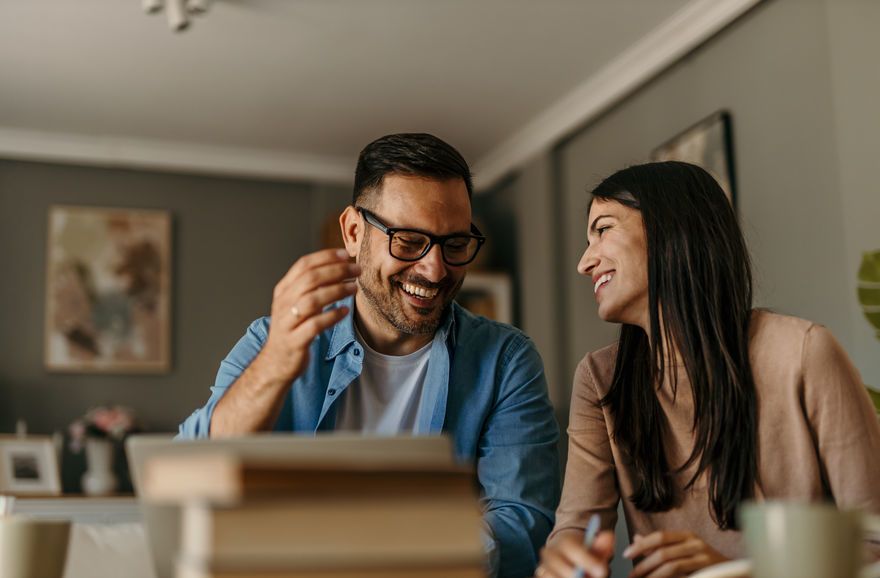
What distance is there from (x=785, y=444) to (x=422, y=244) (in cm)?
68

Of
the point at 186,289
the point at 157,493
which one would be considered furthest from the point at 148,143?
the point at 157,493

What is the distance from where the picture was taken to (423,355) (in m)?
1.75

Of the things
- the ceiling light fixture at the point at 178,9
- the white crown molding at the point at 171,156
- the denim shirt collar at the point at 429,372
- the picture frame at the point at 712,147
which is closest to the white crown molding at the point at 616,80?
the picture frame at the point at 712,147

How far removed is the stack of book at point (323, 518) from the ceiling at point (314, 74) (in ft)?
9.69

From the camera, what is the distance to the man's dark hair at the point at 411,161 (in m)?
1.69

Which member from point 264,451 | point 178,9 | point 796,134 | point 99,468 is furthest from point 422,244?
point 99,468

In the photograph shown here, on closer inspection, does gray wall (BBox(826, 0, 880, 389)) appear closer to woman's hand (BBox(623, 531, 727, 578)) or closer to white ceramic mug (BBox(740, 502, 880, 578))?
woman's hand (BBox(623, 531, 727, 578))

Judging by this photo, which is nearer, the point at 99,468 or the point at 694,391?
the point at 694,391

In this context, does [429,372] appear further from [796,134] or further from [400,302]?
[796,134]

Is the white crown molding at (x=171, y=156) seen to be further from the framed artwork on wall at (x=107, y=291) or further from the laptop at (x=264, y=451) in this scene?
the laptop at (x=264, y=451)

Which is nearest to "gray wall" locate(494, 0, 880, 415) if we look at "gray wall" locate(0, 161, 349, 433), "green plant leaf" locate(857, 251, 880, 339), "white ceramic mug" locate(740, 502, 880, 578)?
"green plant leaf" locate(857, 251, 880, 339)

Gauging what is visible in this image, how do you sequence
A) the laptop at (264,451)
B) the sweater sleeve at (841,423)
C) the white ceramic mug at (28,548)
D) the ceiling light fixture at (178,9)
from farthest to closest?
the ceiling light fixture at (178,9)
the sweater sleeve at (841,423)
the white ceramic mug at (28,548)
the laptop at (264,451)

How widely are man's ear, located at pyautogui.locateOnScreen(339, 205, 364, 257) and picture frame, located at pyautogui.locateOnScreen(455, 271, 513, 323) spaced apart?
298 cm

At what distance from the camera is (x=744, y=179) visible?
3.23 metres
